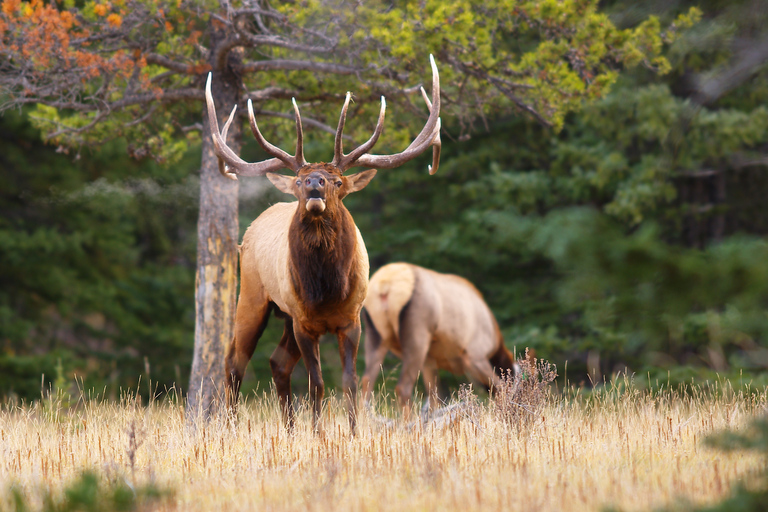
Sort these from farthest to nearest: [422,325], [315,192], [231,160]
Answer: [422,325]
[231,160]
[315,192]

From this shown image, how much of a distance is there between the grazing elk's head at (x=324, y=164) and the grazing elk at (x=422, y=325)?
10.2 feet

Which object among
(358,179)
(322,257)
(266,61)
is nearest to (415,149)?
(358,179)

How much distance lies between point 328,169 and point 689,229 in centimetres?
898

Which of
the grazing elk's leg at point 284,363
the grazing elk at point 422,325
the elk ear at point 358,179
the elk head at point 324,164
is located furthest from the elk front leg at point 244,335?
the grazing elk at point 422,325

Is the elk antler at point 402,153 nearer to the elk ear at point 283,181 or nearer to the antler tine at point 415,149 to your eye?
the antler tine at point 415,149

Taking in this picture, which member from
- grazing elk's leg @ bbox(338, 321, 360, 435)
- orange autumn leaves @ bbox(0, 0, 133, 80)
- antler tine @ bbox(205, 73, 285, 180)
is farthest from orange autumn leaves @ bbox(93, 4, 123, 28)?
grazing elk's leg @ bbox(338, 321, 360, 435)

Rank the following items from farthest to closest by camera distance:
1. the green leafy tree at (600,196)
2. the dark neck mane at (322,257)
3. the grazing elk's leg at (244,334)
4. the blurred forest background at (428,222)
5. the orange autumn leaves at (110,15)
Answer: the blurred forest background at (428,222) → the green leafy tree at (600,196) → the grazing elk's leg at (244,334) → the orange autumn leaves at (110,15) → the dark neck mane at (322,257)

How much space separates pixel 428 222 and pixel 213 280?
329 inches

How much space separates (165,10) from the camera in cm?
716

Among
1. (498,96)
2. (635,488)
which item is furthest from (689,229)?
(635,488)

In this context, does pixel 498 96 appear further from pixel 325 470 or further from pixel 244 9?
pixel 325 470

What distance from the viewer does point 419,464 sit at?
14.1 ft

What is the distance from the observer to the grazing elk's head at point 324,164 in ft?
18.7

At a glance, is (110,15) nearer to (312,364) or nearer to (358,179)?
(358,179)
